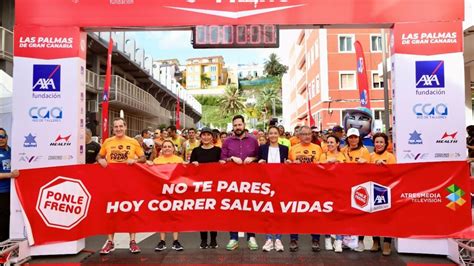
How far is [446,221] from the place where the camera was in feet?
19.9

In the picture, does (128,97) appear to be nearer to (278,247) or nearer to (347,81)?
(347,81)

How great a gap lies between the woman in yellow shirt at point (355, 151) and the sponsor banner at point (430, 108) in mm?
509

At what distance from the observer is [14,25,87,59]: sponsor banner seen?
6.35 m

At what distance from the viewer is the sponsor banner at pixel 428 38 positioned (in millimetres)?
6203

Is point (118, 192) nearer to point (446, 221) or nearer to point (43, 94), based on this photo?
point (43, 94)

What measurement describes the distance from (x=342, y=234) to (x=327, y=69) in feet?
107

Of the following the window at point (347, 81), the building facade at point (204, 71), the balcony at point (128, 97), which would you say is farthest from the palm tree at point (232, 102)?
the window at point (347, 81)

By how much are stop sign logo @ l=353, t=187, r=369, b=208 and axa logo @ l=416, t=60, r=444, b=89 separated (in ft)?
6.04

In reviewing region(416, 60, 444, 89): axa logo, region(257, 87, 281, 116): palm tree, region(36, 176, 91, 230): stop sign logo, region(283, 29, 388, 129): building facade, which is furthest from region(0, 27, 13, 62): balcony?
region(257, 87, 281, 116): palm tree

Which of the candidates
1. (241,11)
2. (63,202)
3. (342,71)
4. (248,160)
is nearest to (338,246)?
(248,160)

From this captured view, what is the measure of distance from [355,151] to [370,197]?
0.80 meters

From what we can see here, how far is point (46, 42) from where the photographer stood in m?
6.37

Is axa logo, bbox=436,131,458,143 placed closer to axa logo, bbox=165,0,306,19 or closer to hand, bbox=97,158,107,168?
axa logo, bbox=165,0,306,19

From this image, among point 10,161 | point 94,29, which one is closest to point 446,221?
point 94,29
